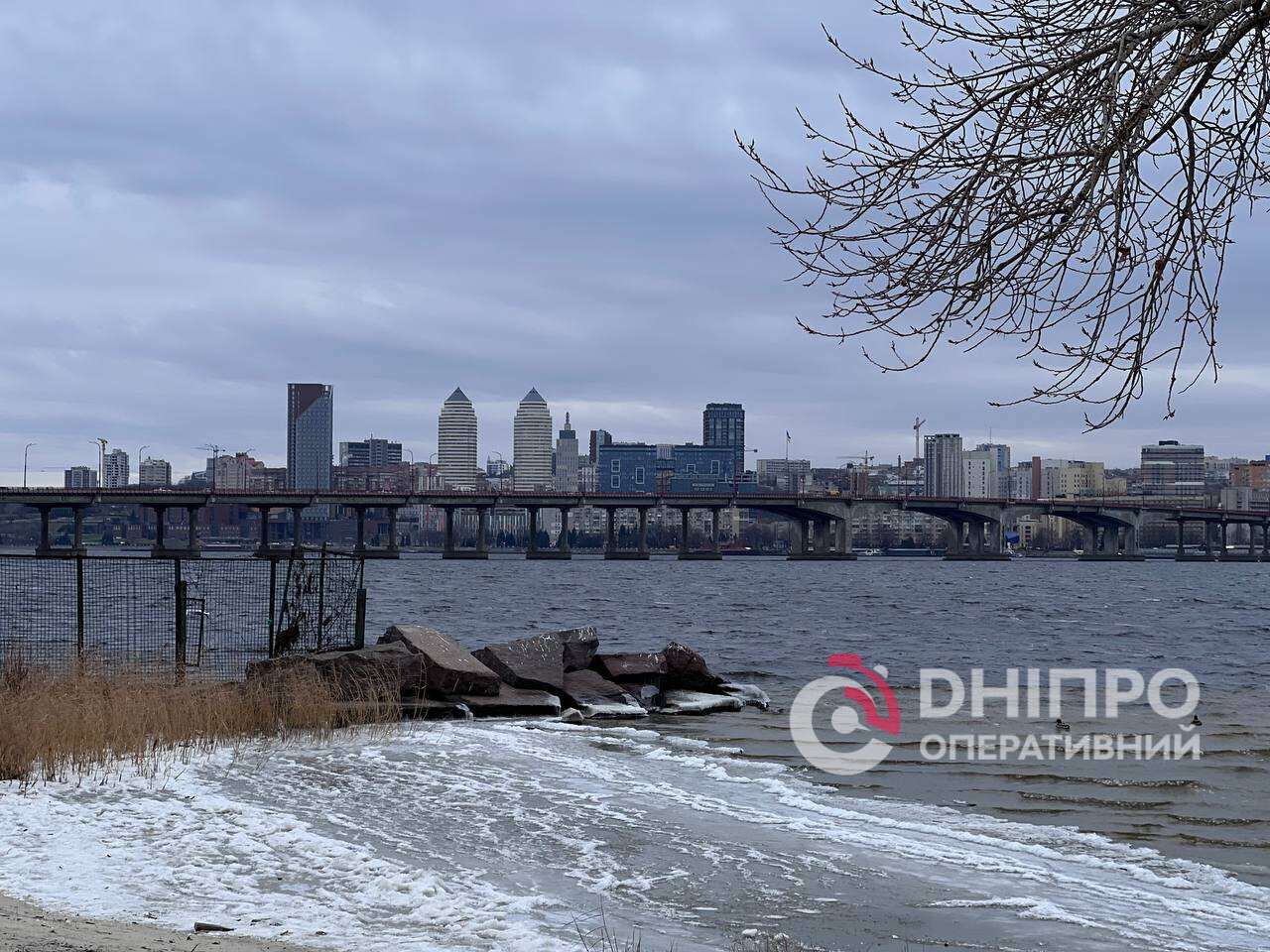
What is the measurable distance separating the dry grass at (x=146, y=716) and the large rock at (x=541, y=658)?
419 cm

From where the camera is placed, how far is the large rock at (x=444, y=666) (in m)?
20.8

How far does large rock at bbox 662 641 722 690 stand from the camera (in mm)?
25422

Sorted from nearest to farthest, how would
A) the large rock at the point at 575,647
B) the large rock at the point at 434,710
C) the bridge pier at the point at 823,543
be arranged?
1. the large rock at the point at 434,710
2. the large rock at the point at 575,647
3. the bridge pier at the point at 823,543

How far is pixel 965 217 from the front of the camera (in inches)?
290

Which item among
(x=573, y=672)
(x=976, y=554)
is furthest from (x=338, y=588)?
(x=976, y=554)

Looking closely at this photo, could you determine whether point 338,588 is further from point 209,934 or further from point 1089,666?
point 1089,666

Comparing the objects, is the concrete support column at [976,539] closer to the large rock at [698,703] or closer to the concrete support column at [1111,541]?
the concrete support column at [1111,541]

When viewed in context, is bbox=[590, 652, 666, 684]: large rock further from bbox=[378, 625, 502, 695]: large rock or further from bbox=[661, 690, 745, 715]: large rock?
bbox=[378, 625, 502, 695]: large rock

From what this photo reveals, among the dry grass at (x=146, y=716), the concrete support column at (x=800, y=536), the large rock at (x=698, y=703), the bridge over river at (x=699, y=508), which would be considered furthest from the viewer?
the concrete support column at (x=800, y=536)

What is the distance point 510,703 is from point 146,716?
24.9 ft

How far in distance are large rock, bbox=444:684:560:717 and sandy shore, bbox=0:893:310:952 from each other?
42.0ft

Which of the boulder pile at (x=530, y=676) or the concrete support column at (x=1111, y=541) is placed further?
the concrete support column at (x=1111, y=541)

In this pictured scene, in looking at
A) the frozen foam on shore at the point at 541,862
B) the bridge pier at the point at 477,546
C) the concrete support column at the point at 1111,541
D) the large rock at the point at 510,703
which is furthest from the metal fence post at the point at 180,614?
the concrete support column at the point at 1111,541

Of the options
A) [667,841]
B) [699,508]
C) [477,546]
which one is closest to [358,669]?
[667,841]
